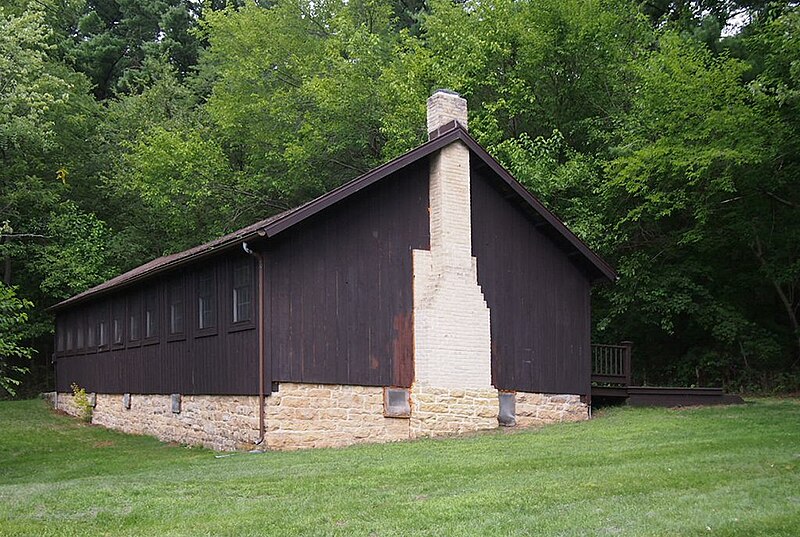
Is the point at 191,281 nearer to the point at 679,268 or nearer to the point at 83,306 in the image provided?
the point at 83,306

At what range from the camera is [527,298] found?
61.5 ft

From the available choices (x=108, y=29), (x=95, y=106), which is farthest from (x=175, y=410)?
(x=108, y=29)

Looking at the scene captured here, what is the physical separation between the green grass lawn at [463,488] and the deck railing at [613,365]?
421 cm

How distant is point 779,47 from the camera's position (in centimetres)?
1992

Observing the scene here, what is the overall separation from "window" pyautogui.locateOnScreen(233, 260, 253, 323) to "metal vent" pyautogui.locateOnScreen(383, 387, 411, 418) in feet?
9.56

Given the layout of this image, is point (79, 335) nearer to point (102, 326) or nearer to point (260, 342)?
point (102, 326)

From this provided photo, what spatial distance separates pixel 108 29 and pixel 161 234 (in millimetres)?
16500

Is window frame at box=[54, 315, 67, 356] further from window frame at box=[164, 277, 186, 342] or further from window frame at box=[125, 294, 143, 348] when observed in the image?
window frame at box=[164, 277, 186, 342]

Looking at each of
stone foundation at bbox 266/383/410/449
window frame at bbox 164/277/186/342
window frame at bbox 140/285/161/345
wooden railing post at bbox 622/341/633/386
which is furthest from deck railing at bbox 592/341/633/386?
window frame at bbox 140/285/161/345

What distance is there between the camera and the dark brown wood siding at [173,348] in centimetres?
1662

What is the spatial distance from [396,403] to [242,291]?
3507 mm

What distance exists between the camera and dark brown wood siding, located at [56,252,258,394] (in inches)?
655

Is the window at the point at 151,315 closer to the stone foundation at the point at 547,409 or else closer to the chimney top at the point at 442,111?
the chimney top at the point at 442,111

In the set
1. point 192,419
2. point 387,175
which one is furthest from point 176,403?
point 387,175
